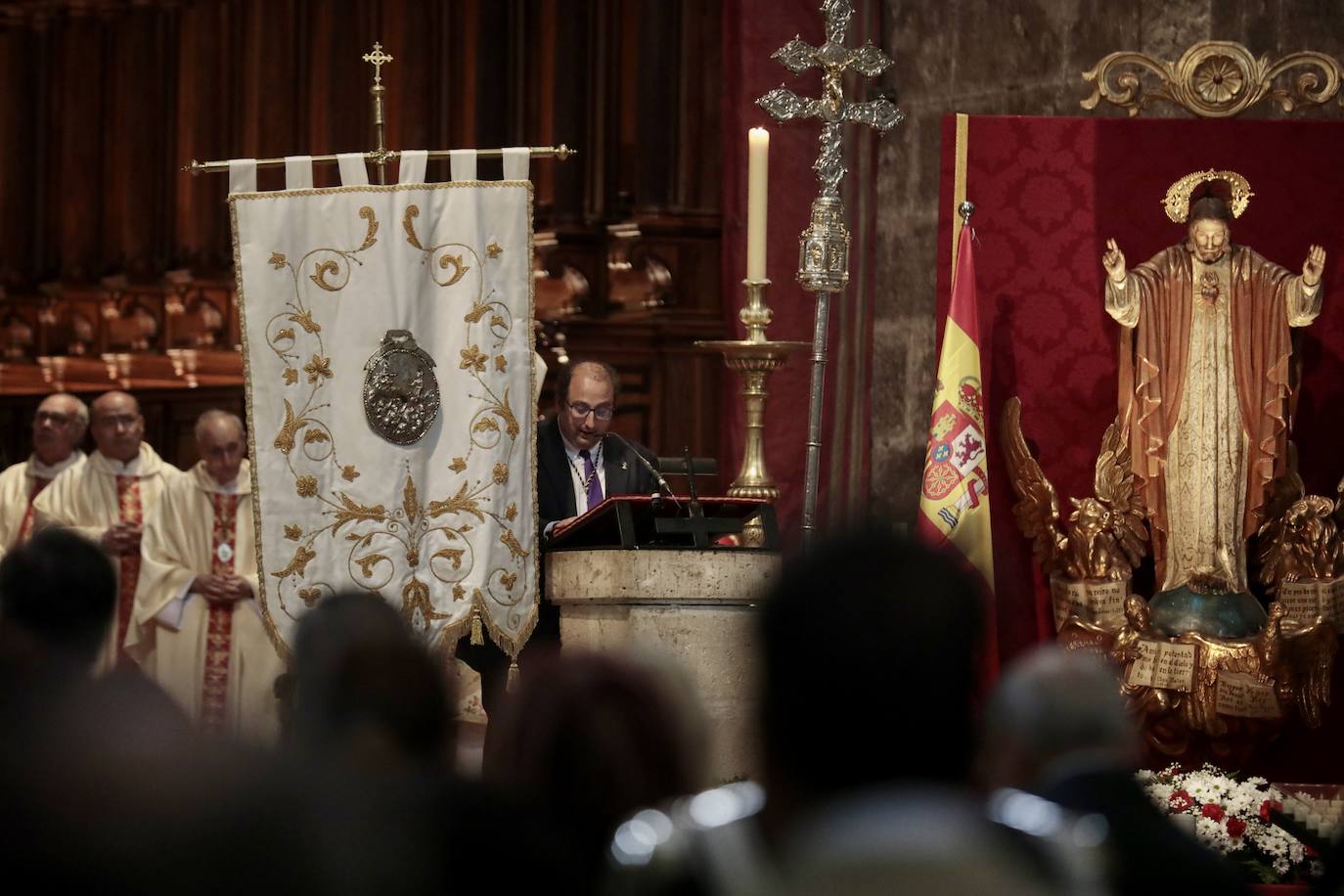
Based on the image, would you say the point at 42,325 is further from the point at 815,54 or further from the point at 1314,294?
the point at 1314,294

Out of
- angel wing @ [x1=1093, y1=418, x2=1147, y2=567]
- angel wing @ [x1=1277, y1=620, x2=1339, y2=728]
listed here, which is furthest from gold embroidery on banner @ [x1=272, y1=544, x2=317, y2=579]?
angel wing @ [x1=1277, y1=620, x2=1339, y2=728]

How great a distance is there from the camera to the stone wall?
838 cm

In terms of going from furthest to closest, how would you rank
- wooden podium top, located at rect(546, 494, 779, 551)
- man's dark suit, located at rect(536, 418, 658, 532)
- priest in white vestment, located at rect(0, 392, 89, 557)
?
priest in white vestment, located at rect(0, 392, 89, 557) < man's dark suit, located at rect(536, 418, 658, 532) < wooden podium top, located at rect(546, 494, 779, 551)

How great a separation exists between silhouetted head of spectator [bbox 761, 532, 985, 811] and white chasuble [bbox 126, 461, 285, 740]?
6.15m

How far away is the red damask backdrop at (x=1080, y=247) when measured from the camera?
809cm

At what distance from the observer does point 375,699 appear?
2.28 m

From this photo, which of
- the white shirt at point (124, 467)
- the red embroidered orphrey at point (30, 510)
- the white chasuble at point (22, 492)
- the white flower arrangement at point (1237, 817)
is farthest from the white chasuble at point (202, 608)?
the white flower arrangement at point (1237, 817)

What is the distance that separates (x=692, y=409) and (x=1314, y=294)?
9.69ft

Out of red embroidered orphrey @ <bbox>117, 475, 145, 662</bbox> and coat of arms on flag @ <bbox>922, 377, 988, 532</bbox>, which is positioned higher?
coat of arms on flag @ <bbox>922, 377, 988, 532</bbox>

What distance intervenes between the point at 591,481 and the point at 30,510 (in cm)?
319

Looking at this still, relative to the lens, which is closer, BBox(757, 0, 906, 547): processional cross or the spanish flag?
BBox(757, 0, 906, 547): processional cross

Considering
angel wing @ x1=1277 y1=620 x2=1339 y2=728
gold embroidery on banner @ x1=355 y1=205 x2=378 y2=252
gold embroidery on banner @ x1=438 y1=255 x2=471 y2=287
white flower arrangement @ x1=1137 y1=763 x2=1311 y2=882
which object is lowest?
white flower arrangement @ x1=1137 y1=763 x2=1311 y2=882

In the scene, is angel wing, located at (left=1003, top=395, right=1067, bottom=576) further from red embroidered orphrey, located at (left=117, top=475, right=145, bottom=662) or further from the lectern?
red embroidered orphrey, located at (left=117, top=475, right=145, bottom=662)

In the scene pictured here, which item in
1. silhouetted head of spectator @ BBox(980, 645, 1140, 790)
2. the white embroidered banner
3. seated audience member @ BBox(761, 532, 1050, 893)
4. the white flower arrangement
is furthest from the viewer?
the white embroidered banner
